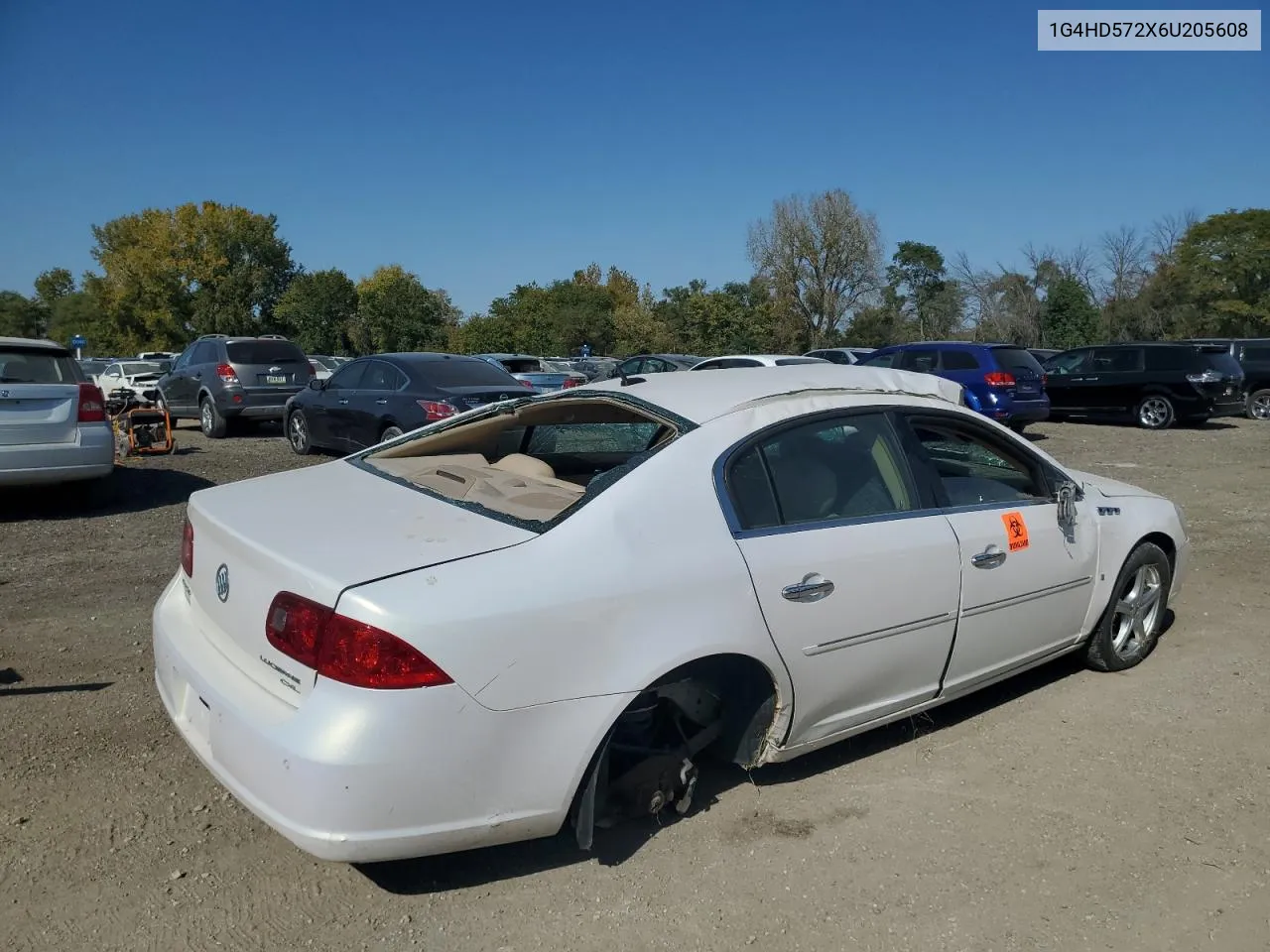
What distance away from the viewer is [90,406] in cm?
862

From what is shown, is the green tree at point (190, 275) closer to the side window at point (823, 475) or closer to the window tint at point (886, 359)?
the window tint at point (886, 359)

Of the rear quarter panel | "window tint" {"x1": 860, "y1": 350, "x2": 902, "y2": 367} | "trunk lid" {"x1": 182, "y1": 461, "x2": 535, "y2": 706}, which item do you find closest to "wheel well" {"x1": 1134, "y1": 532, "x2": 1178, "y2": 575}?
the rear quarter panel

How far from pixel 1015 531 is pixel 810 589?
48.4 inches

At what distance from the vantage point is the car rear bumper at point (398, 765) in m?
2.52

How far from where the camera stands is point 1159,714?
4.27 metres

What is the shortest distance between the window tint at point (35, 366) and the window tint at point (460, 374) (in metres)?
3.67

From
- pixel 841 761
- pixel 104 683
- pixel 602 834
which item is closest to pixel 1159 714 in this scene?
pixel 841 761

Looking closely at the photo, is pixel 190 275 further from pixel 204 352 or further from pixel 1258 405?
pixel 1258 405

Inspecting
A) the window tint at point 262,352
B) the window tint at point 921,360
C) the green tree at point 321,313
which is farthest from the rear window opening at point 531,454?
the green tree at point 321,313

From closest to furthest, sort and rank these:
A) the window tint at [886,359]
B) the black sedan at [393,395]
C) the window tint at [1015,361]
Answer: the black sedan at [393,395] → the window tint at [1015,361] → the window tint at [886,359]

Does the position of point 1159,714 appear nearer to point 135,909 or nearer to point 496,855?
point 496,855

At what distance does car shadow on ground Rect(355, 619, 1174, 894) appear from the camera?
2982 millimetres

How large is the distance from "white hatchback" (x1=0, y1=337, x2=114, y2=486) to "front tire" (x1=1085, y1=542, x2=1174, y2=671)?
7.99 metres

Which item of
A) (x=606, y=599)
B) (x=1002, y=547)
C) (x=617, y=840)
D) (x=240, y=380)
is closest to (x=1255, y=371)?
(x=240, y=380)
